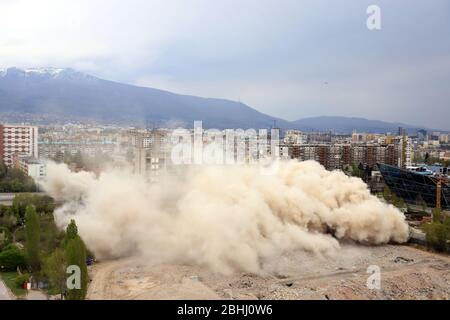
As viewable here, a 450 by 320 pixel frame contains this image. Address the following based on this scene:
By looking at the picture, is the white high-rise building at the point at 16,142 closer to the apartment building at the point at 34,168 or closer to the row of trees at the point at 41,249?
the apartment building at the point at 34,168

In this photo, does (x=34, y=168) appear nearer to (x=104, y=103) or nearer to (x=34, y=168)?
(x=34, y=168)

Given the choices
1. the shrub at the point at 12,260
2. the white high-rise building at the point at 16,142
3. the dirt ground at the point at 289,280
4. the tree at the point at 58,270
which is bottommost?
the dirt ground at the point at 289,280

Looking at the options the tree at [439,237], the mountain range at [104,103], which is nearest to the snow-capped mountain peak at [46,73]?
the mountain range at [104,103]

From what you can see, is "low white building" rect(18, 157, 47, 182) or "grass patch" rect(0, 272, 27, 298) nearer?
"grass patch" rect(0, 272, 27, 298)

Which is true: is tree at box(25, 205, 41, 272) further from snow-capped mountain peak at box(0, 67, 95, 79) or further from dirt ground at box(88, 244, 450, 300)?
snow-capped mountain peak at box(0, 67, 95, 79)

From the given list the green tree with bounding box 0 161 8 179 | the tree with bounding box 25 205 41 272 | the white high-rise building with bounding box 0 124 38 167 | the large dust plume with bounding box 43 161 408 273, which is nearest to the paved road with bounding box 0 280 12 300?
the tree with bounding box 25 205 41 272
